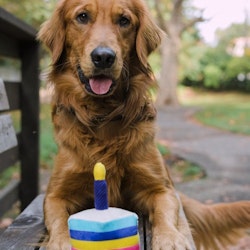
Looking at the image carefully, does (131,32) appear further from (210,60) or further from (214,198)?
(210,60)

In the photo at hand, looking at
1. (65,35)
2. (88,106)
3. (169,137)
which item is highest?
(65,35)

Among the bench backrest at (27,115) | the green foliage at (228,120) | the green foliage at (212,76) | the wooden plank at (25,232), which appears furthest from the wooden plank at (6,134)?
the green foliage at (212,76)

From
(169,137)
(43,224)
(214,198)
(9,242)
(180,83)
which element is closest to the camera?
(9,242)

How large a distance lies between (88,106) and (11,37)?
1.54 meters

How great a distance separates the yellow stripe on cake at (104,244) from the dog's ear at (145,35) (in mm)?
1393

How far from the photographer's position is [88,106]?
265cm

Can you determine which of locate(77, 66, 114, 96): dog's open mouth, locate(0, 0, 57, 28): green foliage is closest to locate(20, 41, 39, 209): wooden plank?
locate(77, 66, 114, 96): dog's open mouth

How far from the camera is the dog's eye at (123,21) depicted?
2611mm

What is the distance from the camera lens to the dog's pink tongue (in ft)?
8.01

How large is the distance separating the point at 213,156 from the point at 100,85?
5876mm

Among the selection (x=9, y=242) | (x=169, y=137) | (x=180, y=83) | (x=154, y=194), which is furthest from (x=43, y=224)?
(x=180, y=83)

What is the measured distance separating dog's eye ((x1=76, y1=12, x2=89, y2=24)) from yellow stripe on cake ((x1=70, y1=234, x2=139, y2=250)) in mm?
1434

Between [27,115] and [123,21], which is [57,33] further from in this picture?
[27,115]

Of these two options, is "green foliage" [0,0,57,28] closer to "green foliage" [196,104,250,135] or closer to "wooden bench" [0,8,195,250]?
"wooden bench" [0,8,195,250]
